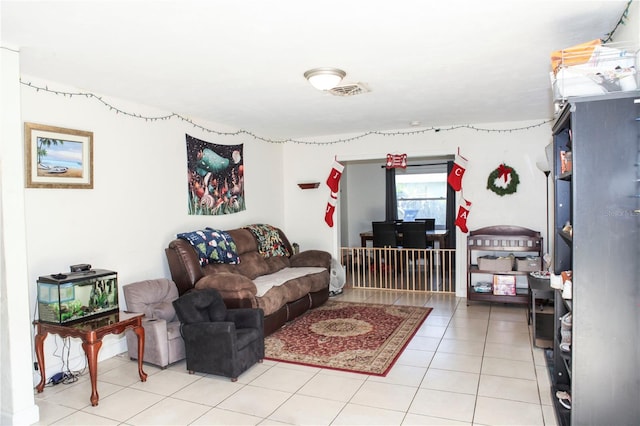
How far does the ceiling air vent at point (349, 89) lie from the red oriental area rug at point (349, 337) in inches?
94.2

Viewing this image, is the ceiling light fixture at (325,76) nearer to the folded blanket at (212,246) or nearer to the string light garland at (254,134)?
the string light garland at (254,134)

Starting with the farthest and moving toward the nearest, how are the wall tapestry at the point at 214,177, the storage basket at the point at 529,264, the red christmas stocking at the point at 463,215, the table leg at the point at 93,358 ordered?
the red christmas stocking at the point at 463,215 < the storage basket at the point at 529,264 < the wall tapestry at the point at 214,177 < the table leg at the point at 93,358

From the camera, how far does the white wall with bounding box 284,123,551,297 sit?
5.99m

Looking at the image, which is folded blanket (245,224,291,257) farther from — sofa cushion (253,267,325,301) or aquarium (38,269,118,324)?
aquarium (38,269,118,324)

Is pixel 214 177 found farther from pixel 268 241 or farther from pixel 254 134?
pixel 254 134

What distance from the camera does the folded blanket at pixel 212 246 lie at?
15.7ft

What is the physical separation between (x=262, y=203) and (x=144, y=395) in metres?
3.81

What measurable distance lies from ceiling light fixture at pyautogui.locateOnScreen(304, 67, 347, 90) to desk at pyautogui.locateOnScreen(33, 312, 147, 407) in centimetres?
232

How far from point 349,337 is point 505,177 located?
3203 mm

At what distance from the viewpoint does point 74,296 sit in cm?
332

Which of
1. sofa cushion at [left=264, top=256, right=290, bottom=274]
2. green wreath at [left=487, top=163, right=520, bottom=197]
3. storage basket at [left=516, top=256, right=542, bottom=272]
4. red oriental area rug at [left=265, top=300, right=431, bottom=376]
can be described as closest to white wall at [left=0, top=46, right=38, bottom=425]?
red oriental area rug at [left=265, top=300, right=431, bottom=376]

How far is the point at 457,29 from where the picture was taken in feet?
8.93

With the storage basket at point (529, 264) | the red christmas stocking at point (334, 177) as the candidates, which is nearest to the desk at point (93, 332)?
the red christmas stocking at point (334, 177)

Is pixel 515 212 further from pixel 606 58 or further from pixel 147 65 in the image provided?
pixel 147 65
